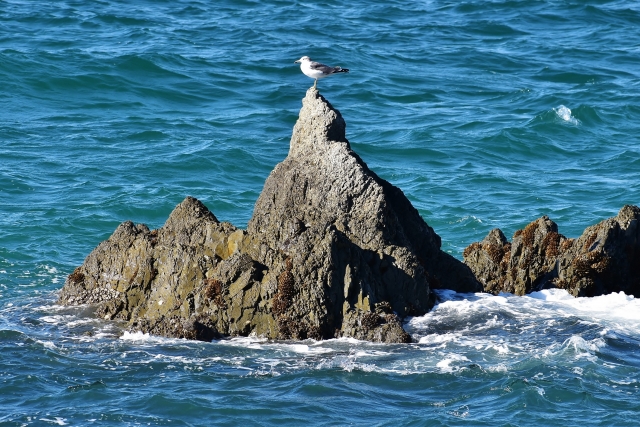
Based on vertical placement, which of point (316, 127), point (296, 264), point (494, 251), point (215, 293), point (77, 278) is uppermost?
point (316, 127)

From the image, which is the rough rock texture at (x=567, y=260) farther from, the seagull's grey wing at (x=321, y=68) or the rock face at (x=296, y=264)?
the seagull's grey wing at (x=321, y=68)

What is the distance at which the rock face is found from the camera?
53.5 ft

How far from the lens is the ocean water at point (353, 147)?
1469cm

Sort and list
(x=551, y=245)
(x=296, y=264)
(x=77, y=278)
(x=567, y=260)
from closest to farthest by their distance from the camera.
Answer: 1. (x=296, y=264)
2. (x=77, y=278)
3. (x=567, y=260)
4. (x=551, y=245)

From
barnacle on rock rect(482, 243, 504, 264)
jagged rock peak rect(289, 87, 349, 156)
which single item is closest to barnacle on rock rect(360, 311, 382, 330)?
jagged rock peak rect(289, 87, 349, 156)

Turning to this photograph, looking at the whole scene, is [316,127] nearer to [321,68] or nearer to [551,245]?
[321,68]

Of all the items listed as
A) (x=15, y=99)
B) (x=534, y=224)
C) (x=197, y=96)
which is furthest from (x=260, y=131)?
(x=534, y=224)

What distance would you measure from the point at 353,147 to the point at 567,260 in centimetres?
1453

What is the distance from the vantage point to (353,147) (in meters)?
32.6

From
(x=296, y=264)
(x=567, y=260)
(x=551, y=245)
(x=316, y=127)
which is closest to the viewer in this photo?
(x=296, y=264)

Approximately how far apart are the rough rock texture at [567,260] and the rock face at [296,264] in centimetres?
104

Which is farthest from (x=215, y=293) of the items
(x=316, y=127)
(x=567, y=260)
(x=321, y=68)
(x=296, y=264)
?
(x=567, y=260)

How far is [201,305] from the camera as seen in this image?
16.8m

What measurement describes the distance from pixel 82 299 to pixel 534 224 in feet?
26.4
